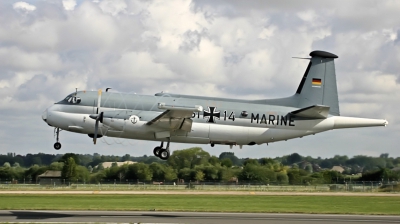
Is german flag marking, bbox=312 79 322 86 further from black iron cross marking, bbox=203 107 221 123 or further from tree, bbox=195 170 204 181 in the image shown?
tree, bbox=195 170 204 181

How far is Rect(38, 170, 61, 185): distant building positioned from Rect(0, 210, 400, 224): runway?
41.6 m

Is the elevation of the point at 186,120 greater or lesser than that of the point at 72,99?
lesser

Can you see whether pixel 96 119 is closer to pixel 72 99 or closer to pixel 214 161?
pixel 72 99

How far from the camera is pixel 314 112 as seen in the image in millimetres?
44281

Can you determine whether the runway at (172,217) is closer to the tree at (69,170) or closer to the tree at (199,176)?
the tree at (199,176)

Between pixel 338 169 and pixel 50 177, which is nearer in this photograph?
pixel 338 169

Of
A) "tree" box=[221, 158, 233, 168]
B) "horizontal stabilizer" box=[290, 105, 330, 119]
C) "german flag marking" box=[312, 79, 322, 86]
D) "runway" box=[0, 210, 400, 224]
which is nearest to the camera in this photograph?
"runway" box=[0, 210, 400, 224]

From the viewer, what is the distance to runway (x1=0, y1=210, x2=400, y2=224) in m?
35.3

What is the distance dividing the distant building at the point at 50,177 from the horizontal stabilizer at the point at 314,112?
4545cm

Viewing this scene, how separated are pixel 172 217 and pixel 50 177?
5598 centimetres

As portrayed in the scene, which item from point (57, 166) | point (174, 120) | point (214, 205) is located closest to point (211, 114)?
point (174, 120)

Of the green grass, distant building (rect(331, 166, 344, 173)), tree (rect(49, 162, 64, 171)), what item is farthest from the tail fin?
tree (rect(49, 162, 64, 171))

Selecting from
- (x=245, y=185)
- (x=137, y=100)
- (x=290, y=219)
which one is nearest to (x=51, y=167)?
(x=245, y=185)

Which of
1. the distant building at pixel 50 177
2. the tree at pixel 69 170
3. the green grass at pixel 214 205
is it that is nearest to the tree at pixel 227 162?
the tree at pixel 69 170
